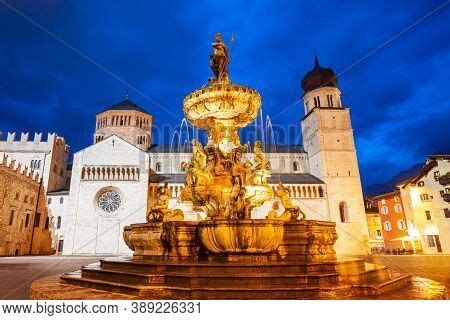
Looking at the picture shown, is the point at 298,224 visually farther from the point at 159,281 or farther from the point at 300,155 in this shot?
the point at 300,155

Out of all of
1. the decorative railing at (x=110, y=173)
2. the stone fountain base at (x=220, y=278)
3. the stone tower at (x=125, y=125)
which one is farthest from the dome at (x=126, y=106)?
the stone fountain base at (x=220, y=278)

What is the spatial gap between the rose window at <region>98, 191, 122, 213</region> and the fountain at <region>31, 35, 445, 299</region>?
27.6m

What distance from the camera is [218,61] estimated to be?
36.1 ft

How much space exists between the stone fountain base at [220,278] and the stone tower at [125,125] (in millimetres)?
42212

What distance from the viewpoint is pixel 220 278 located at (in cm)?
494

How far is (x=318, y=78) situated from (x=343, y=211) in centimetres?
1960

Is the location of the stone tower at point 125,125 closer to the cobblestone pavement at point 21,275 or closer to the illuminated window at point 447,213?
the cobblestone pavement at point 21,275

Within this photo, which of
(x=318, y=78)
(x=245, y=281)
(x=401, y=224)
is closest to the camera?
(x=245, y=281)

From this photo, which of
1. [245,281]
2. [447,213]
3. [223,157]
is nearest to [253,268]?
[245,281]

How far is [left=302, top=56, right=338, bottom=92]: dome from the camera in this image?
43.7 m

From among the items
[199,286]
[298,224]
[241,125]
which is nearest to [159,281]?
[199,286]

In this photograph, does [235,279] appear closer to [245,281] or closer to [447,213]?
[245,281]

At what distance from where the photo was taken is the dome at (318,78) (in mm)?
43688

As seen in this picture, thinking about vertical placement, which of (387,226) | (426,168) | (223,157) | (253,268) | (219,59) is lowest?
(253,268)
